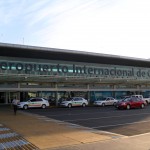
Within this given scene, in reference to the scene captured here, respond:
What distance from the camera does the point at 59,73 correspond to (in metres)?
50.6

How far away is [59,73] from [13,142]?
37.3m

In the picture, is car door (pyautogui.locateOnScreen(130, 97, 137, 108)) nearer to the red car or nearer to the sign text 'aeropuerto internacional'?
the red car

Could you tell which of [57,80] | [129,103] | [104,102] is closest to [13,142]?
[129,103]

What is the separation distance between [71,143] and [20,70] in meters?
34.9

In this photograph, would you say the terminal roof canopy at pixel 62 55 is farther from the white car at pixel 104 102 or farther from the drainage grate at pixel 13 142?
the drainage grate at pixel 13 142

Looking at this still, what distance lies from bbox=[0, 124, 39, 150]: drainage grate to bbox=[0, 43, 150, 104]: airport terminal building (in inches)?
923

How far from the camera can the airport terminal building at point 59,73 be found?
44.8 meters

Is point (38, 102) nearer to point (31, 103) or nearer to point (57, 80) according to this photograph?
point (31, 103)

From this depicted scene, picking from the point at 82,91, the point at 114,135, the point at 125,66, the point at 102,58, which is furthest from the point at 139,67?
the point at 114,135

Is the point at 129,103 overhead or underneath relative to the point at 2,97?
underneath

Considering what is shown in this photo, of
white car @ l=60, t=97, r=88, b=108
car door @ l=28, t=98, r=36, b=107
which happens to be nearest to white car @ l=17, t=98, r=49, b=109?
car door @ l=28, t=98, r=36, b=107

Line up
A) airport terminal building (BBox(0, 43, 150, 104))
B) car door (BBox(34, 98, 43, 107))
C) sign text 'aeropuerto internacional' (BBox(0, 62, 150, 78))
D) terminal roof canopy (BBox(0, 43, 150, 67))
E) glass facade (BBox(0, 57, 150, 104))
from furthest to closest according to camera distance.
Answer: sign text 'aeropuerto internacional' (BBox(0, 62, 150, 78)), terminal roof canopy (BBox(0, 43, 150, 67)), airport terminal building (BBox(0, 43, 150, 104)), glass facade (BBox(0, 57, 150, 104)), car door (BBox(34, 98, 43, 107))

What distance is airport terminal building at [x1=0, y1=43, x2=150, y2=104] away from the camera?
44.8 m

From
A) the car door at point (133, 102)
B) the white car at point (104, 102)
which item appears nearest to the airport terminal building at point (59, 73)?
the white car at point (104, 102)
